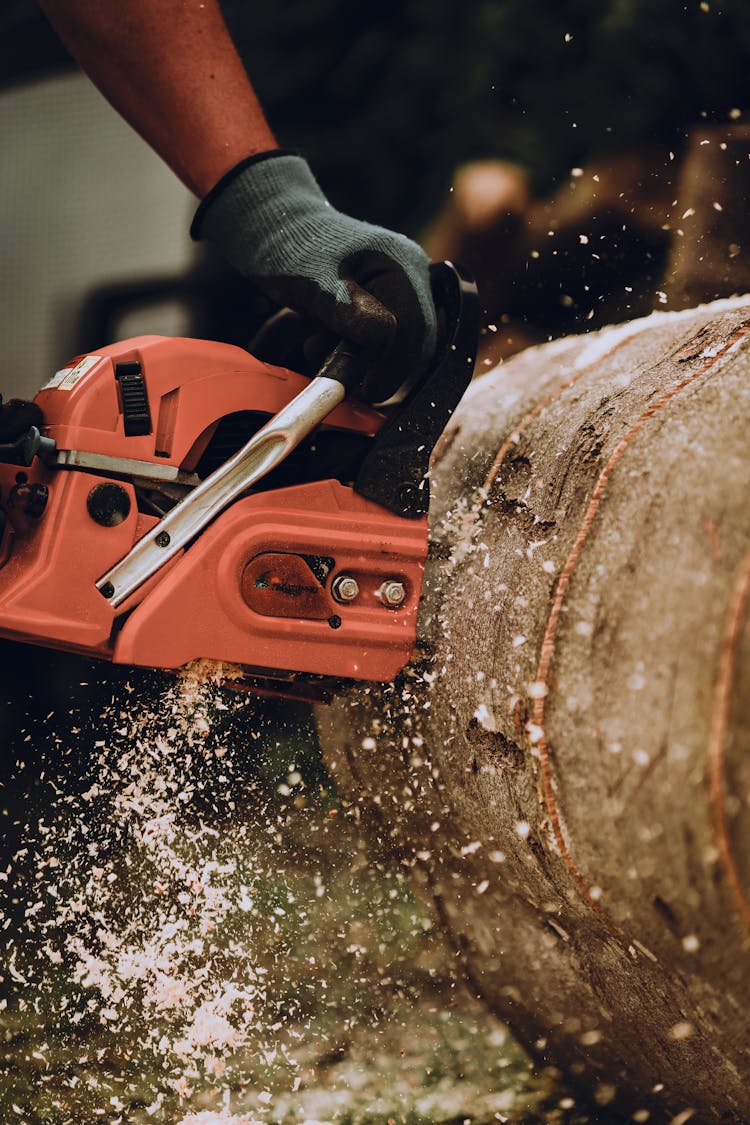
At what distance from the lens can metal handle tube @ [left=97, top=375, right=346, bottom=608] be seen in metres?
1.45

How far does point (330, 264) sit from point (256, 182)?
0.27m

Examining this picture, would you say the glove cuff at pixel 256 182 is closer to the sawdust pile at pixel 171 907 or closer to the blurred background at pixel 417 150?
the sawdust pile at pixel 171 907

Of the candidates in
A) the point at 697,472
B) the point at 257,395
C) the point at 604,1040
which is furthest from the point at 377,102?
the point at 604,1040

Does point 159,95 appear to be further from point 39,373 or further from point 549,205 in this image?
point 39,373

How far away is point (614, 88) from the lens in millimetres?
3361

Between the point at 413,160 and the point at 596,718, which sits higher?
the point at 413,160

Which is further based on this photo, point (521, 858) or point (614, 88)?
point (614, 88)

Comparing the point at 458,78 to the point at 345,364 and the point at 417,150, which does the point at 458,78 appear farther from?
the point at 345,364

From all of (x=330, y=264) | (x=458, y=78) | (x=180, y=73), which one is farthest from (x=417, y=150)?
(x=330, y=264)

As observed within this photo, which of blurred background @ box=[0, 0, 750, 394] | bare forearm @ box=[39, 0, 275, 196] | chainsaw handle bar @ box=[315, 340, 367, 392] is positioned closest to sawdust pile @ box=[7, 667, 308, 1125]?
chainsaw handle bar @ box=[315, 340, 367, 392]

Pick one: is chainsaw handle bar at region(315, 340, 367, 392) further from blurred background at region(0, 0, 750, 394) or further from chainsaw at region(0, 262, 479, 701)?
blurred background at region(0, 0, 750, 394)

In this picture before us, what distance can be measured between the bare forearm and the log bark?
0.74 metres

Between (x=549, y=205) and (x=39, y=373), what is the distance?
2.32 meters

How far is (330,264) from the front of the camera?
1547mm
